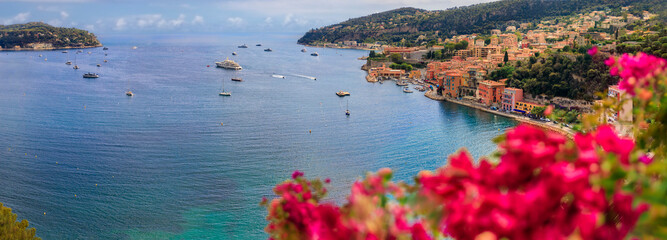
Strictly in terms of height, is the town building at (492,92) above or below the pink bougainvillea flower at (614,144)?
below

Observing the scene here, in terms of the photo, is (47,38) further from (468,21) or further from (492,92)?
(492,92)

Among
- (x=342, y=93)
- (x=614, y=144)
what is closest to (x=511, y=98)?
(x=342, y=93)

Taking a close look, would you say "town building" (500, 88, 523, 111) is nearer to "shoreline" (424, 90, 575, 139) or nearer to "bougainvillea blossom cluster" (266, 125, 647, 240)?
"shoreline" (424, 90, 575, 139)

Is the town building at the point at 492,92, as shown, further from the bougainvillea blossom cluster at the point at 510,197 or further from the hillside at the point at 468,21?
the hillside at the point at 468,21

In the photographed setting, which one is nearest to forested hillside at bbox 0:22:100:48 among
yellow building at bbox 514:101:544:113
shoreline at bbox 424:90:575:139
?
shoreline at bbox 424:90:575:139

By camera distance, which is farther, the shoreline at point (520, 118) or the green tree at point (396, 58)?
the green tree at point (396, 58)

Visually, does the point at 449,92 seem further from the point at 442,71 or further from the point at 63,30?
the point at 63,30

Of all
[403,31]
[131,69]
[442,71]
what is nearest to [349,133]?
[442,71]

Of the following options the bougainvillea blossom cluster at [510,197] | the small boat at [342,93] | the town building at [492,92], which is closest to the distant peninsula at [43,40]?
the small boat at [342,93]
